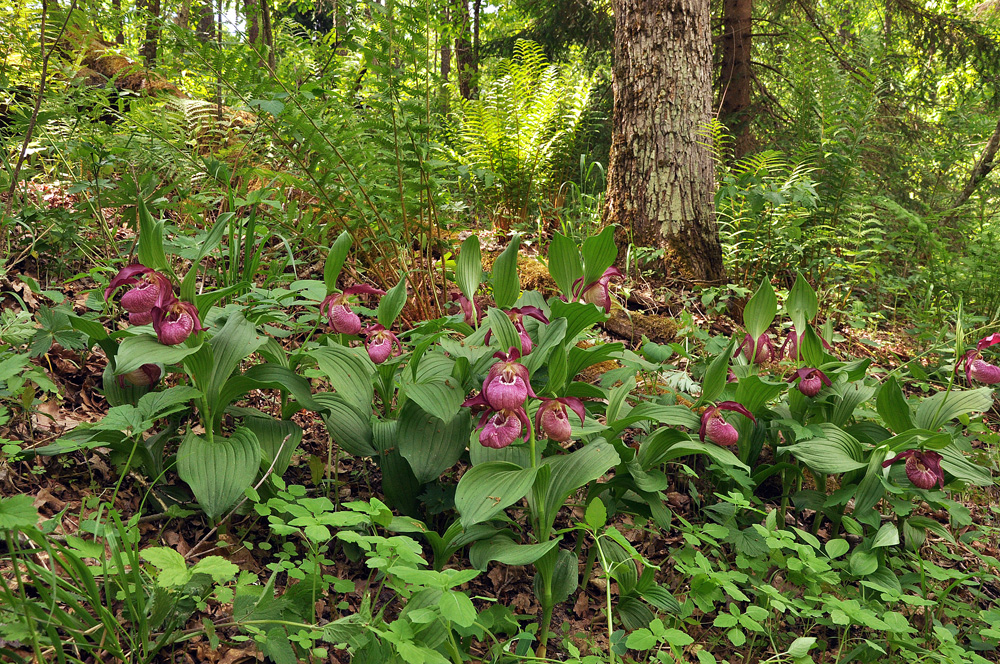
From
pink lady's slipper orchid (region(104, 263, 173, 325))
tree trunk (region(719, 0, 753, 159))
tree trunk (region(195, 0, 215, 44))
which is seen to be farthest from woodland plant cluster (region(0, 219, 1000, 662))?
tree trunk (region(719, 0, 753, 159))

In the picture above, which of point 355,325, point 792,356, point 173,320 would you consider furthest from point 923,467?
→ point 173,320

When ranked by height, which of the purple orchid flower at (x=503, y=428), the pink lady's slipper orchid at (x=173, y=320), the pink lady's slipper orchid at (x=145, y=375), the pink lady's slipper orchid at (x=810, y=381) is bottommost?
the pink lady's slipper orchid at (x=810, y=381)

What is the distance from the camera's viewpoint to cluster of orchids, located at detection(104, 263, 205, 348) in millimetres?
1602

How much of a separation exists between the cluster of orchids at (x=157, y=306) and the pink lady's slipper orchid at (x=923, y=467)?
2.38 meters

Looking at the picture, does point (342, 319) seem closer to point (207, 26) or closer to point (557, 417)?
point (557, 417)

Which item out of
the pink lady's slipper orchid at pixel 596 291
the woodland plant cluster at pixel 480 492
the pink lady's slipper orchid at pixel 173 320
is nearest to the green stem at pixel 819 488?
the woodland plant cluster at pixel 480 492

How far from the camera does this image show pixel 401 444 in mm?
1804

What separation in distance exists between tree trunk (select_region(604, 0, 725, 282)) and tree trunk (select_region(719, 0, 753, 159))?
1953 mm

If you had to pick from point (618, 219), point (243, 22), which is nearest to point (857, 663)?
point (618, 219)

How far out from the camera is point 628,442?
2656 millimetres

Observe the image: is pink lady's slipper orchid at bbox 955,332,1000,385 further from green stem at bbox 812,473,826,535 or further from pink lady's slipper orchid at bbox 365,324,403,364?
pink lady's slipper orchid at bbox 365,324,403,364

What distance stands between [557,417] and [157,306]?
1.15m

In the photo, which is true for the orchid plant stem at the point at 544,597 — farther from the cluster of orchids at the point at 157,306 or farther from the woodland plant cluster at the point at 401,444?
the cluster of orchids at the point at 157,306

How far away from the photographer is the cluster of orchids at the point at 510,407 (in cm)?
152
